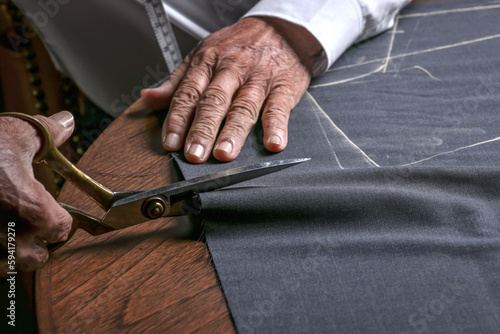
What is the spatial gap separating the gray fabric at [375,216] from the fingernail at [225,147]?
0.09 ft

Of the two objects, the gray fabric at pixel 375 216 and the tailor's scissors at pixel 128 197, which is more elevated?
the tailor's scissors at pixel 128 197

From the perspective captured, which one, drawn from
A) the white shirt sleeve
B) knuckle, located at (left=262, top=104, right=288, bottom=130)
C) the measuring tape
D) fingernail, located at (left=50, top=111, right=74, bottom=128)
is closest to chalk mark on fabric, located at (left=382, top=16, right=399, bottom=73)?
the white shirt sleeve

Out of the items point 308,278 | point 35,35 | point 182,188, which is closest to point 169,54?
point 35,35

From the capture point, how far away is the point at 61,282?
59 cm

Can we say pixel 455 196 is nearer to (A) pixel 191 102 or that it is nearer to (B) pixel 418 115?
(B) pixel 418 115

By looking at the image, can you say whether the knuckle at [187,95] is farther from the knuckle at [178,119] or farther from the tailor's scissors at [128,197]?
the tailor's scissors at [128,197]

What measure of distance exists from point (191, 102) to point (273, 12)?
357 mm

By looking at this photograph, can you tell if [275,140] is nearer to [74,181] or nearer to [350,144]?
[350,144]

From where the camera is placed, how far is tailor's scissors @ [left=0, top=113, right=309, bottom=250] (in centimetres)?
60

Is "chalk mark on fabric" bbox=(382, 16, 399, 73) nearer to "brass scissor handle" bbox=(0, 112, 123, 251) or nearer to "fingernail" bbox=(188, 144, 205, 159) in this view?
"fingernail" bbox=(188, 144, 205, 159)

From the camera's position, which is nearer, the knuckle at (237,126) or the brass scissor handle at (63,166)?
the brass scissor handle at (63,166)

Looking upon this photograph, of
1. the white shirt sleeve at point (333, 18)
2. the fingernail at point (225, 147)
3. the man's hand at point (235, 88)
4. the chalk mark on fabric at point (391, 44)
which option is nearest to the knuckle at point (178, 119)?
the man's hand at point (235, 88)

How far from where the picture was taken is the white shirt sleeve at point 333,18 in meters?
1.04

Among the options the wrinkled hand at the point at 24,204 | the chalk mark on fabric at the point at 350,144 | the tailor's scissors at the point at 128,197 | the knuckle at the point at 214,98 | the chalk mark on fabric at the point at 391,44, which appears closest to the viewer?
the wrinkled hand at the point at 24,204
